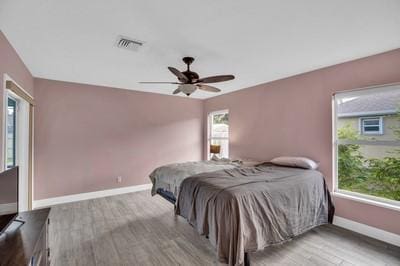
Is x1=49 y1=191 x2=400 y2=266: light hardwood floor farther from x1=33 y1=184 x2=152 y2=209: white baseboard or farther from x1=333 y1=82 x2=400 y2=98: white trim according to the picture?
x1=333 y1=82 x2=400 y2=98: white trim

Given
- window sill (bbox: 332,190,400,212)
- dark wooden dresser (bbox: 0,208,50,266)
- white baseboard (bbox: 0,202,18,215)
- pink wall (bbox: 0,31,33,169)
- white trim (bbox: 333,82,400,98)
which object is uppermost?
pink wall (bbox: 0,31,33,169)

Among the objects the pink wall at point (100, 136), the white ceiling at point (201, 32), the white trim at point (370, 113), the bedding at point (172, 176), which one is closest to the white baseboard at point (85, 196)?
the pink wall at point (100, 136)

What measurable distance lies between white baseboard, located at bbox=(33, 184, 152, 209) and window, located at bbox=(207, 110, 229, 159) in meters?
2.19

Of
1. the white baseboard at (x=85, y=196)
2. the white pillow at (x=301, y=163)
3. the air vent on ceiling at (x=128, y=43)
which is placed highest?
the air vent on ceiling at (x=128, y=43)

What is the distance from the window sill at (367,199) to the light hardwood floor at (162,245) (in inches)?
18.4

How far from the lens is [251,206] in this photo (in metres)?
1.93

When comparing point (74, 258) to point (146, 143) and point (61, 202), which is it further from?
point (146, 143)

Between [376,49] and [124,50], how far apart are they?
10.8 ft

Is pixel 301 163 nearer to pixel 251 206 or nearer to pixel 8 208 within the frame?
pixel 251 206

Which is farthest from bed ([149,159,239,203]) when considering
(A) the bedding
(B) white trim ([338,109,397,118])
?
(B) white trim ([338,109,397,118])

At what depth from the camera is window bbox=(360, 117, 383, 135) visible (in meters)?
2.65

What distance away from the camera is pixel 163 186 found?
3117mm

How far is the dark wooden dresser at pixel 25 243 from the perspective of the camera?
1.19 m

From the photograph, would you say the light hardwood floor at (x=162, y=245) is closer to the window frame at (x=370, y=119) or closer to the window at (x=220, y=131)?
the window frame at (x=370, y=119)
